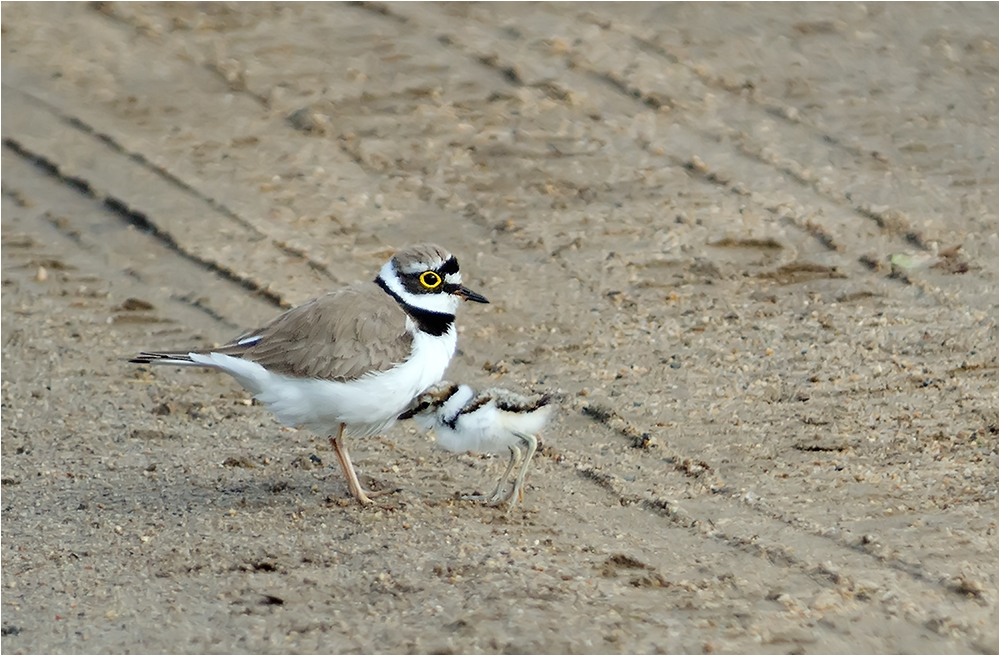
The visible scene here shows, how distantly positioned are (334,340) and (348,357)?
4.4 inches

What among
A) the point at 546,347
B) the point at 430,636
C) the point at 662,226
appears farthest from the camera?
the point at 662,226

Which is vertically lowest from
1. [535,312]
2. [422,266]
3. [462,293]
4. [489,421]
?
[535,312]

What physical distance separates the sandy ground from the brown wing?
25.0 inches

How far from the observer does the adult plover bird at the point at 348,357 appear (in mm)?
5523

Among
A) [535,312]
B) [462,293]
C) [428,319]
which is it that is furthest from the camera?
[535,312]

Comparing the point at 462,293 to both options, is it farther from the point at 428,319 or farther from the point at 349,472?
the point at 349,472

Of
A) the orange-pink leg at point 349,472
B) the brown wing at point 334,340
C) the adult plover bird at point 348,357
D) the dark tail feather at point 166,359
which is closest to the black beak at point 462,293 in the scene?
the adult plover bird at point 348,357

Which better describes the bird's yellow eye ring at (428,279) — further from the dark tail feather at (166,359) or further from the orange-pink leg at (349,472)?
the dark tail feather at (166,359)

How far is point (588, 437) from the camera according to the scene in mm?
6352

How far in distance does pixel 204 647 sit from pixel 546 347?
3.38 m

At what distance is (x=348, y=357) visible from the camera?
18.1ft

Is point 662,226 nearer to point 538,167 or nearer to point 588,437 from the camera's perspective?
point 538,167

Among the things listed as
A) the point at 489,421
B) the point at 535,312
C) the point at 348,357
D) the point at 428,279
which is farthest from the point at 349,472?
the point at 535,312

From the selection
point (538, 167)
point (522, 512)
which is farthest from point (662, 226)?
point (522, 512)
